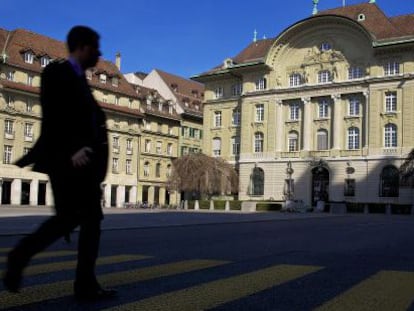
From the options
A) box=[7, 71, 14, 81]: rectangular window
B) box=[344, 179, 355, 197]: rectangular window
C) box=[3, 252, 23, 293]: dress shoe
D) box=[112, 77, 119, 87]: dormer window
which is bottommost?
box=[3, 252, 23, 293]: dress shoe

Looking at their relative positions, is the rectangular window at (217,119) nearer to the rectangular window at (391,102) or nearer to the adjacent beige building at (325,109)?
the adjacent beige building at (325,109)

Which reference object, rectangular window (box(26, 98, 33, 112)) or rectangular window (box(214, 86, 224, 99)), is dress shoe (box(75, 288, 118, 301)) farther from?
rectangular window (box(214, 86, 224, 99))

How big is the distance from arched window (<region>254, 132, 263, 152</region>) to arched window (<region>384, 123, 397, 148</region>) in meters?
15.2

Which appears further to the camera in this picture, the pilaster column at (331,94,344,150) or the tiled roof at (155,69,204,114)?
the tiled roof at (155,69,204,114)

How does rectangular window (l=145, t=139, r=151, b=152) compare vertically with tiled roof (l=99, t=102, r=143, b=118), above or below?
below

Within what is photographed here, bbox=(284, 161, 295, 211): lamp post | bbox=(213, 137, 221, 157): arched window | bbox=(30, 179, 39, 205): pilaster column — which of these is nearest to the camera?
bbox=(30, 179, 39, 205): pilaster column

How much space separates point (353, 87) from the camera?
66.6m

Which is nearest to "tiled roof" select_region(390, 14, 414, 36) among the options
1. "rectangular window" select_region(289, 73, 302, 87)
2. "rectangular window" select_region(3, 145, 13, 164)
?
"rectangular window" select_region(289, 73, 302, 87)

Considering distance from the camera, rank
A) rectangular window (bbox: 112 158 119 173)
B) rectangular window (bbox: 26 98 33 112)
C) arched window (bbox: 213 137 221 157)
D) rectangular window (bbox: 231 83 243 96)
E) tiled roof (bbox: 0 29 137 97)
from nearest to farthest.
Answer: rectangular window (bbox: 26 98 33 112) → tiled roof (bbox: 0 29 137 97) → rectangular window (bbox: 231 83 243 96) → rectangular window (bbox: 112 158 119 173) → arched window (bbox: 213 137 221 157)

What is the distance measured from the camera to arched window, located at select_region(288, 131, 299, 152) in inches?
2817

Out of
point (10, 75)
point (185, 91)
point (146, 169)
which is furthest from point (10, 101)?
point (185, 91)

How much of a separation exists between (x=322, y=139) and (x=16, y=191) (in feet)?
110

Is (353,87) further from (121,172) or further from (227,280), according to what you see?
(227,280)

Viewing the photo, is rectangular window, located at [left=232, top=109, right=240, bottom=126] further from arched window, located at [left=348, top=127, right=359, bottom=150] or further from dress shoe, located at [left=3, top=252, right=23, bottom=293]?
dress shoe, located at [left=3, top=252, right=23, bottom=293]
